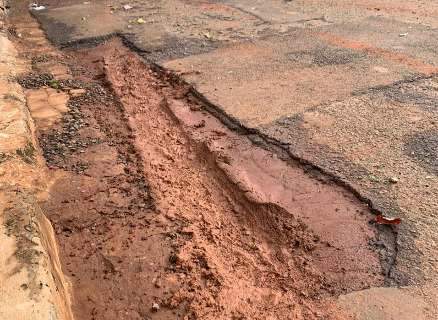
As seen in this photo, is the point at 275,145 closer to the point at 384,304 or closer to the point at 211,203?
the point at 211,203

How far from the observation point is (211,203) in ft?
11.5

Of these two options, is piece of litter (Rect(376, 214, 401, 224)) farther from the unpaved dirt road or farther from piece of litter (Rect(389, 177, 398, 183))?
piece of litter (Rect(389, 177, 398, 183))

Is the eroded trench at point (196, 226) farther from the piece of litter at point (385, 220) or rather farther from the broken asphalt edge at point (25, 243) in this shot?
the broken asphalt edge at point (25, 243)

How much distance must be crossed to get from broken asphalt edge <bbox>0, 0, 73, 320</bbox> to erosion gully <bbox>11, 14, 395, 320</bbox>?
226 mm

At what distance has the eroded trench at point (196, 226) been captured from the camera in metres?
2.74

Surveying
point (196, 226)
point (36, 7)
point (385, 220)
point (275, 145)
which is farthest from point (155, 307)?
point (36, 7)

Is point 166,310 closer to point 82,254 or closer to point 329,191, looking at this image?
point 82,254

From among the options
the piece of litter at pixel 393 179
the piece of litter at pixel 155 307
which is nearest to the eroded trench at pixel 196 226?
the piece of litter at pixel 155 307

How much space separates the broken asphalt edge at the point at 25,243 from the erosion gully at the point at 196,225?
226 millimetres

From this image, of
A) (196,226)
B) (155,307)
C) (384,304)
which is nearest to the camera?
(384,304)

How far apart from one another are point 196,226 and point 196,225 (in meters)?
0.01

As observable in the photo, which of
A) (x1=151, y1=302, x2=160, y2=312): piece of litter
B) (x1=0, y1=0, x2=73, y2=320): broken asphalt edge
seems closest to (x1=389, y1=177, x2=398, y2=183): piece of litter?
(x1=151, y1=302, x2=160, y2=312): piece of litter

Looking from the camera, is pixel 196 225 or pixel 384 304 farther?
pixel 196 225

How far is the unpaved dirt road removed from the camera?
273 cm
